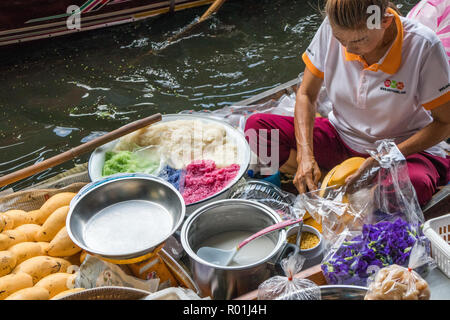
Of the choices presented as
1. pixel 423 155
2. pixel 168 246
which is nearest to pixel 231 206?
pixel 168 246

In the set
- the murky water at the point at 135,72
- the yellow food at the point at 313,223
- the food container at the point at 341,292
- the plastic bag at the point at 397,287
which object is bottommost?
the murky water at the point at 135,72

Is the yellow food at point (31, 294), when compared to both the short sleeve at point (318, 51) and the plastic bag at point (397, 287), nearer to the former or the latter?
the plastic bag at point (397, 287)

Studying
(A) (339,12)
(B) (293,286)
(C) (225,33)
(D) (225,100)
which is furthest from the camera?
(C) (225,33)

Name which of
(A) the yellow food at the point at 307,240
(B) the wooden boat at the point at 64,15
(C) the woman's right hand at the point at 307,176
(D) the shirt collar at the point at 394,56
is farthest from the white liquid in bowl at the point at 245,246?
(B) the wooden boat at the point at 64,15

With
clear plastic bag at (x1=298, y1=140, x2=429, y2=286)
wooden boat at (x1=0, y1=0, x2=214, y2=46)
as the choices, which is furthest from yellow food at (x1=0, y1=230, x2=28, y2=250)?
wooden boat at (x1=0, y1=0, x2=214, y2=46)

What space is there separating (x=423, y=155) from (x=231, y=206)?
1.12 meters

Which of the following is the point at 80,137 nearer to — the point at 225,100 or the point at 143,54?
the point at 225,100

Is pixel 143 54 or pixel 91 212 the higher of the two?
pixel 91 212

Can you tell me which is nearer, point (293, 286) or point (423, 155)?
point (293, 286)

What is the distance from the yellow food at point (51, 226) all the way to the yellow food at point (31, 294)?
1.23 feet

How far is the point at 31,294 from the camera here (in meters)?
1.73

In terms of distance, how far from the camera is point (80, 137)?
12.8 feet

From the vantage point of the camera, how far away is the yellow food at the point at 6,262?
187cm

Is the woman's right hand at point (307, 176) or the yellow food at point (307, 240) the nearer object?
the yellow food at point (307, 240)
